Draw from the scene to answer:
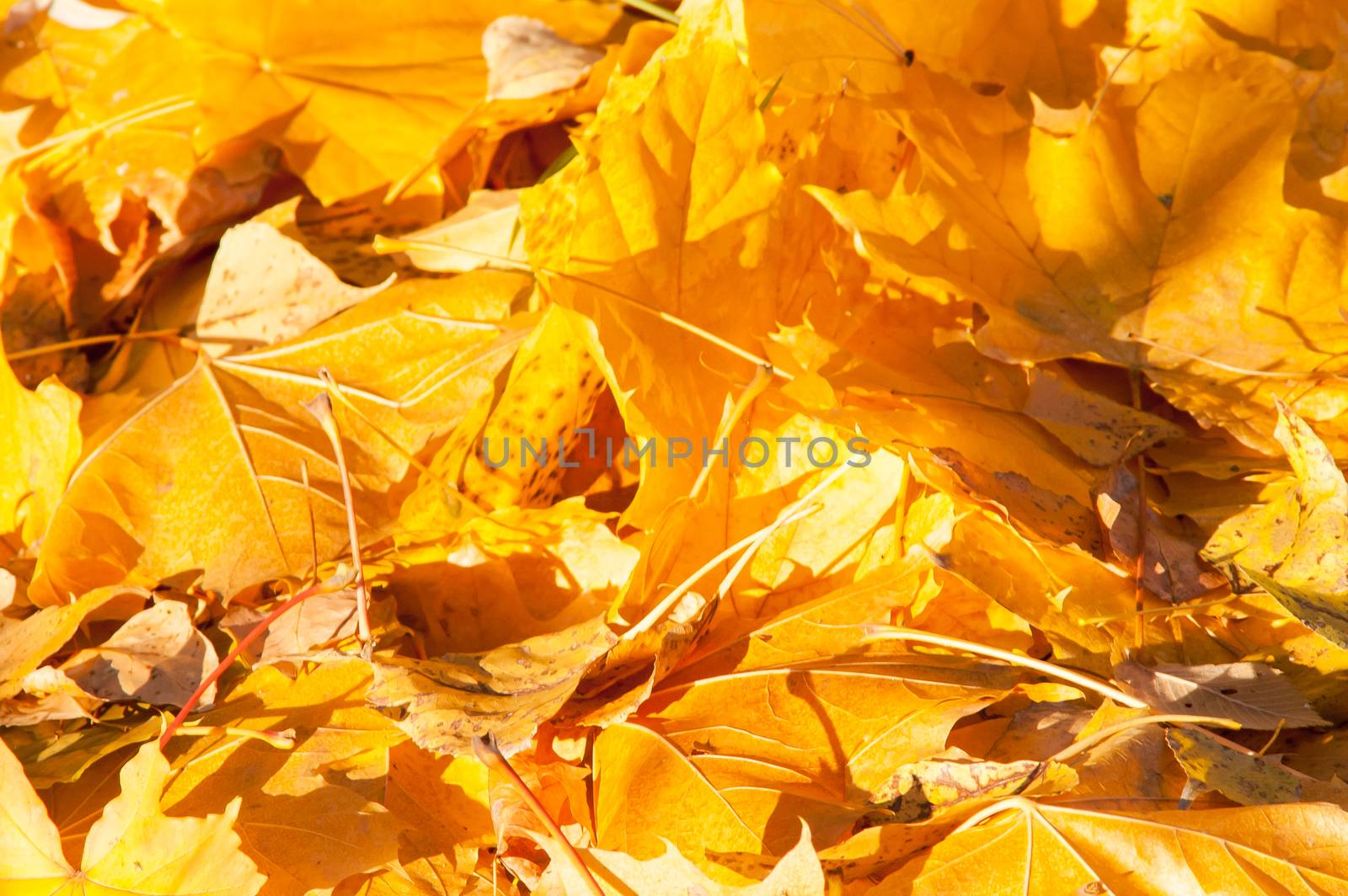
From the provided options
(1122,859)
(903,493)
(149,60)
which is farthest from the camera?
(149,60)

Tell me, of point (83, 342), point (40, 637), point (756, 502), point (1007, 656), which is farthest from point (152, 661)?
point (1007, 656)

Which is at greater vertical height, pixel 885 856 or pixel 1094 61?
pixel 1094 61

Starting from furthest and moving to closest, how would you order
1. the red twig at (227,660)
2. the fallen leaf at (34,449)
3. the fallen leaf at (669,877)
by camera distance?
the fallen leaf at (34,449) < the red twig at (227,660) < the fallen leaf at (669,877)

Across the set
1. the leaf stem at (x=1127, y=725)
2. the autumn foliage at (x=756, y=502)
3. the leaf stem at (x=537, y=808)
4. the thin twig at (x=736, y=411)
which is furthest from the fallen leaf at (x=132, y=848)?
the leaf stem at (x=1127, y=725)

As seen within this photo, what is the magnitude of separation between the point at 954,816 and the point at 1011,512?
0.48 feet

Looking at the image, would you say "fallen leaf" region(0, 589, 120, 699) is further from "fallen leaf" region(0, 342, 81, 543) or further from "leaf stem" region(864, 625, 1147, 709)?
"leaf stem" region(864, 625, 1147, 709)

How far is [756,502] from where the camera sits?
626mm

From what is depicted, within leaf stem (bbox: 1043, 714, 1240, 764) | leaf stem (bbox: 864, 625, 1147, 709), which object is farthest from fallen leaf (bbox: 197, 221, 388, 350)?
leaf stem (bbox: 1043, 714, 1240, 764)

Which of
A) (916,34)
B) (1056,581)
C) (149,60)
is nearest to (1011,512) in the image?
(1056,581)

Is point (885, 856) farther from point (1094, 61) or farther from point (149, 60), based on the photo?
point (149, 60)

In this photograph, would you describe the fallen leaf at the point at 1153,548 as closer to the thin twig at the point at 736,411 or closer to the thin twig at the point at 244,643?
the thin twig at the point at 736,411

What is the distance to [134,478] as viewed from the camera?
2.18 feet

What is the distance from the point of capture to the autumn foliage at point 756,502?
0.51m

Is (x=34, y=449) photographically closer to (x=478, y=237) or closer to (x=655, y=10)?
(x=478, y=237)
